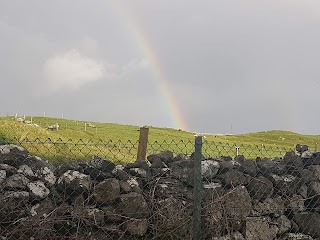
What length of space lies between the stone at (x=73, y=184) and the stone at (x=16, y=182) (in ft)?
1.69

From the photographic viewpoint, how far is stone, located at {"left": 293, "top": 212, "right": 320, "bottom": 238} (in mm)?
9070

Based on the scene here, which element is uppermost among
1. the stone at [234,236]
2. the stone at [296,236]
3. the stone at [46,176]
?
the stone at [46,176]

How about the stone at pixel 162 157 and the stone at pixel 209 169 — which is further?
the stone at pixel 162 157

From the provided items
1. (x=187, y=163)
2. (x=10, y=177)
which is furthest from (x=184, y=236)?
(x=10, y=177)

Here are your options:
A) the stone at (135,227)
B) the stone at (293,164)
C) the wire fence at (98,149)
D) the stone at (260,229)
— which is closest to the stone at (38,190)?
the wire fence at (98,149)

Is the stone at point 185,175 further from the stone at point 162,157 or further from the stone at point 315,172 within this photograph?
the stone at point 315,172

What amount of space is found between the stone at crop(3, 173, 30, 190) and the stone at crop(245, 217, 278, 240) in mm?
3848

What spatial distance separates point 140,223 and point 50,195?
1.48 m

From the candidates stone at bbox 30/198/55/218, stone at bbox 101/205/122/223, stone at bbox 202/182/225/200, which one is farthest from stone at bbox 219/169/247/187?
stone at bbox 30/198/55/218

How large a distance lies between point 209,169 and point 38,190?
3055mm

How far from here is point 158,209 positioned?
778cm

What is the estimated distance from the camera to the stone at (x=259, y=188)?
865cm

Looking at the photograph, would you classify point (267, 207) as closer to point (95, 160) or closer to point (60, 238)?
point (95, 160)

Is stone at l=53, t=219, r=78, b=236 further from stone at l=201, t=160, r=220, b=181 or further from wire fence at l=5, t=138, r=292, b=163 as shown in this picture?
stone at l=201, t=160, r=220, b=181
